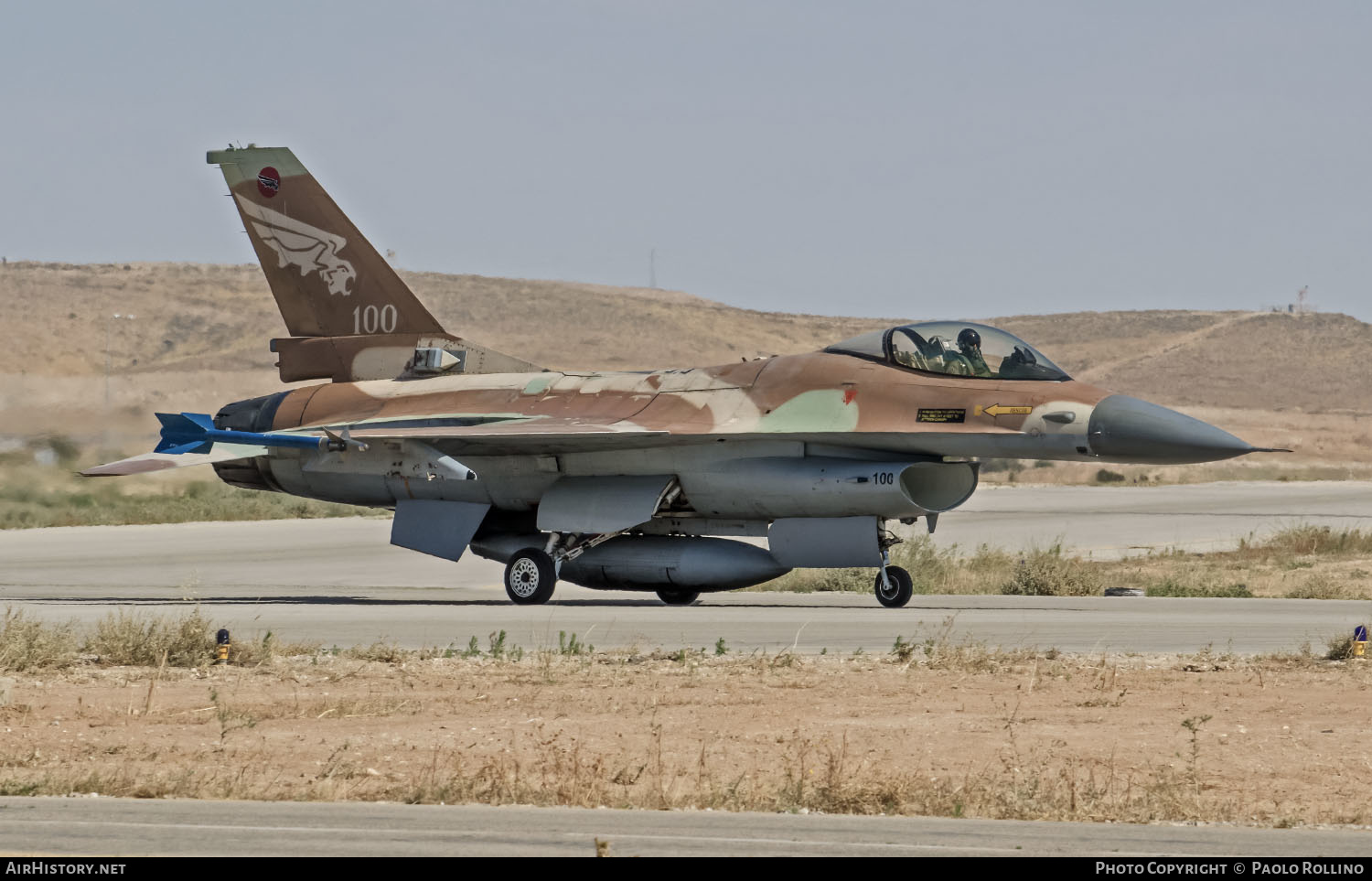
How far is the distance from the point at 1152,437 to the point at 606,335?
11473 centimetres

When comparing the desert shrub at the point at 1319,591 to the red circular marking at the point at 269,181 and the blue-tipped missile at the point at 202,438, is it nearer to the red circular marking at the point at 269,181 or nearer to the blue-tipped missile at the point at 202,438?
the blue-tipped missile at the point at 202,438

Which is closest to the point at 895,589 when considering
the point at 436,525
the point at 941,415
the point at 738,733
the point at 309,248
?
the point at 941,415

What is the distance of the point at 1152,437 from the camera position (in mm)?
17188

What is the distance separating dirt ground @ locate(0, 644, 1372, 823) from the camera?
26.7ft

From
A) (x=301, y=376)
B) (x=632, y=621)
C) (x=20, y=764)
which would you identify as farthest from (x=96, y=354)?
(x=20, y=764)

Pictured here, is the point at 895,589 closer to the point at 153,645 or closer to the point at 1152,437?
the point at 1152,437

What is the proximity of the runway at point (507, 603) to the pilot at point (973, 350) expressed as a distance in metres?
2.59

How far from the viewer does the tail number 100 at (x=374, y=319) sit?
2297 centimetres

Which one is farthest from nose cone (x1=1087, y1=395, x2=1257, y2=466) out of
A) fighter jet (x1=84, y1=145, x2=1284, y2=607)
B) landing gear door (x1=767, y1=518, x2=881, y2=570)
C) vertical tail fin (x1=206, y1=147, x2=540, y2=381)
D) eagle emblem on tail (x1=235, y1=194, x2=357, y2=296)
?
eagle emblem on tail (x1=235, y1=194, x2=357, y2=296)

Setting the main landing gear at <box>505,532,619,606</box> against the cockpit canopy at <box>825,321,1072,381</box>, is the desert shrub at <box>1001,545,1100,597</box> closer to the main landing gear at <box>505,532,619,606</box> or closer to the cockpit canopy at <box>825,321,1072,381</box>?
the cockpit canopy at <box>825,321,1072,381</box>

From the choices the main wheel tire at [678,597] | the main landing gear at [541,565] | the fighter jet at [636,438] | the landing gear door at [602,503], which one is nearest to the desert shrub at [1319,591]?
the fighter jet at [636,438]

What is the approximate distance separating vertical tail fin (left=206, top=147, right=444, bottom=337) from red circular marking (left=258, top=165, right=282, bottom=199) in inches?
0.5
